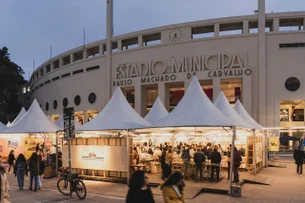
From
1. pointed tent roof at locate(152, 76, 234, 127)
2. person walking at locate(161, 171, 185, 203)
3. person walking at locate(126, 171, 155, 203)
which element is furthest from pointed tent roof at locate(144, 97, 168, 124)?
person walking at locate(126, 171, 155, 203)

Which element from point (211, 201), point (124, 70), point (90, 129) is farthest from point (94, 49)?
point (211, 201)

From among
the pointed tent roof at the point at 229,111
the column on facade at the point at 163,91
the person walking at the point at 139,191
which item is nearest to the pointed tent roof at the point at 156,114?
the pointed tent roof at the point at 229,111

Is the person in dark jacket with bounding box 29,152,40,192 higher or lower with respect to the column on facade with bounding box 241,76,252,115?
lower

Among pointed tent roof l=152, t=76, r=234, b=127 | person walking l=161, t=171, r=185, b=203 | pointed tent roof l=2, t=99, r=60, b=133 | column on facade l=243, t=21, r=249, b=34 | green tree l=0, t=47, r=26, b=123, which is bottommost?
person walking l=161, t=171, r=185, b=203

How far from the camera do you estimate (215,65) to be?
32.4 metres

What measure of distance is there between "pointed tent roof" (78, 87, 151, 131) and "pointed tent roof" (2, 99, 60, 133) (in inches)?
165

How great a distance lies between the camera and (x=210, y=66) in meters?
32.6

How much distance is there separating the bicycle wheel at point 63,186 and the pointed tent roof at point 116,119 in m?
3.23

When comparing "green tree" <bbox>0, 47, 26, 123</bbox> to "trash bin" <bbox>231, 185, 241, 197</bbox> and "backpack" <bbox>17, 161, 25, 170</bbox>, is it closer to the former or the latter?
"backpack" <bbox>17, 161, 25, 170</bbox>

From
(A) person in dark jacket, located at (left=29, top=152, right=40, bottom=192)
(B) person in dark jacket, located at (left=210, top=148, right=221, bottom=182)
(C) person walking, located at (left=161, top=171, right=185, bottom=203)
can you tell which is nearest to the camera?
(C) person walking, located at (left=161, top=171, right=185, bottom=203)

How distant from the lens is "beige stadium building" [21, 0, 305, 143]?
30797 mm

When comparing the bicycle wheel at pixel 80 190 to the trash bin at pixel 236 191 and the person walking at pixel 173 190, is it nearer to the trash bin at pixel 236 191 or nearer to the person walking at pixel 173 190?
the trash bin at pixel 236 191

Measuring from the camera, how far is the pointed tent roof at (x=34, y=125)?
18.2 meters

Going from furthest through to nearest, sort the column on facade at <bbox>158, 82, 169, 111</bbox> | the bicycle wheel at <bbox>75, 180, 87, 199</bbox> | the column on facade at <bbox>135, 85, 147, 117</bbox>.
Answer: the column on facade at <bbox>135, 85, 147, 117</bbox>, the column on facade at <bbox>158, 82, 169, 111</bbox>, the bicycle wheel at <bbox>75, 180, 87, 199</bbox>
